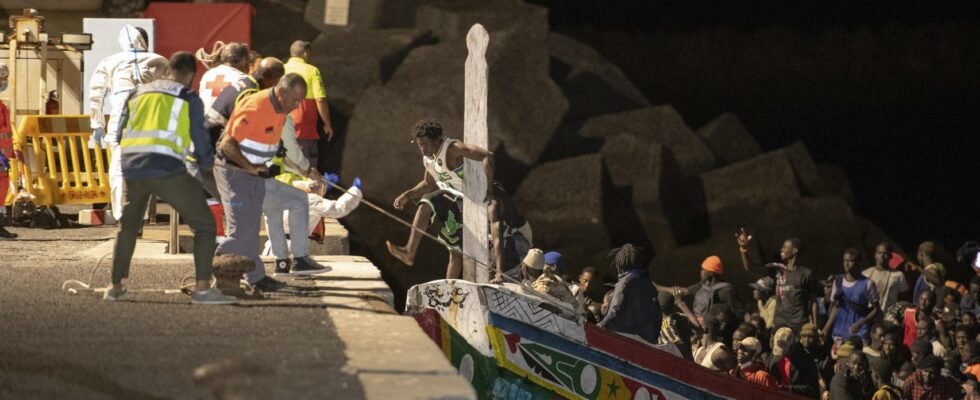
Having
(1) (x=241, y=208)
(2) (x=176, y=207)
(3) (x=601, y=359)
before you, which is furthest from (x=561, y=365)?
(2) (x=176, y=207)

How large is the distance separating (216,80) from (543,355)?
11.0 feet

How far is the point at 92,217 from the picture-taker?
15.6 meters

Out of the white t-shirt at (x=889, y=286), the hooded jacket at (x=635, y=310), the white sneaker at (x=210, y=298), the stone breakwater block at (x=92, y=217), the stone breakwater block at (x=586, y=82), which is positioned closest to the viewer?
the white sneaker at (x=210, y=298)

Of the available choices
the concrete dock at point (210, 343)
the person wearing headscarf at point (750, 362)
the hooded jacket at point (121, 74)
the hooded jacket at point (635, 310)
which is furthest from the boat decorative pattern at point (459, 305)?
the hooded jacket at point (121, 74)

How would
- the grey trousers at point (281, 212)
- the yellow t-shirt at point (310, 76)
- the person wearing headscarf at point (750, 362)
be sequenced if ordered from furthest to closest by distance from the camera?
1. the yellow t-shirt at point (310, 76)
2. the person wearing headscarf at point (750, 362)
3. the grey trousers at point (281, 212)

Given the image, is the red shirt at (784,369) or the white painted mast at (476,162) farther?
the red shirt at (784,369)

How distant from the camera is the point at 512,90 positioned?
79.7 feet

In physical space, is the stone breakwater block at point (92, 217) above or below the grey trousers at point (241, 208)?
below

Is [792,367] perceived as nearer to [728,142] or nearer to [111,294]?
[111,294]

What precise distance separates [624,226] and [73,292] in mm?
16040

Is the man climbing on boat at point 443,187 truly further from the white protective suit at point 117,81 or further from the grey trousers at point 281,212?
the white protective suit at point 117,81

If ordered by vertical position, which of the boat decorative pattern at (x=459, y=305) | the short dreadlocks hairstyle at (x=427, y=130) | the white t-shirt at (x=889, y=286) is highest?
the short dreadlocks hairstyle at (x=427, y=130)

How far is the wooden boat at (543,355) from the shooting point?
1051cm

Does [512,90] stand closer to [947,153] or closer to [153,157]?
[947,153]
